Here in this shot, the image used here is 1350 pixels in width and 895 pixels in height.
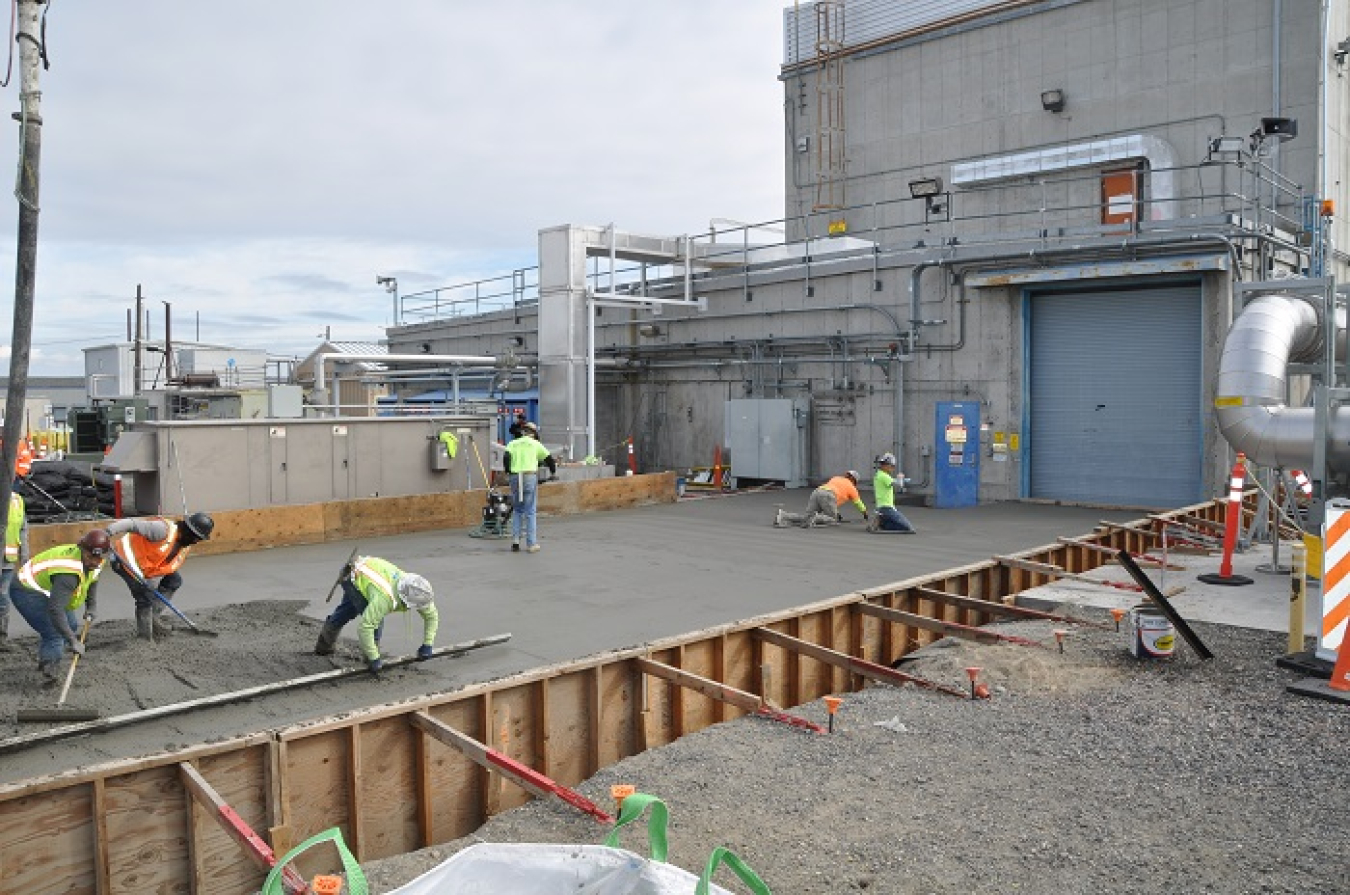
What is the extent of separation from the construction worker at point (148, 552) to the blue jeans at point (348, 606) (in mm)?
1383

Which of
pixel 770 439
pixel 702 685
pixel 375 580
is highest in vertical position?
pixel 770 439

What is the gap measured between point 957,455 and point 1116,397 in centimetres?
312

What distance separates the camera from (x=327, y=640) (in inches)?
343

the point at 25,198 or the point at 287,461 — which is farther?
the point at 287,461

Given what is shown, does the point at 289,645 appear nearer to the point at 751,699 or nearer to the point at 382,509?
the point at 751,699

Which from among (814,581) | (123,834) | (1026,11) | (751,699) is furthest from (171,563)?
Result: (1026,11)

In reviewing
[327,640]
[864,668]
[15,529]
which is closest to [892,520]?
[864,668]

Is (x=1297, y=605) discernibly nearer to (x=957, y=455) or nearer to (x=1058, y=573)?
(x=1058, y=573)

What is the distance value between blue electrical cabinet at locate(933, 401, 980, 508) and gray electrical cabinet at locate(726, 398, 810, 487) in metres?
3.84

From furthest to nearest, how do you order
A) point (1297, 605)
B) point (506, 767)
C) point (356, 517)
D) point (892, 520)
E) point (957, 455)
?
point (957, 455)
point (892, 520)
point (356, 517)
point (1297, 605)
point (506, 767)

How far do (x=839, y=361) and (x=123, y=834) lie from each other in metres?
19.0

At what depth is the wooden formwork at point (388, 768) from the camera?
547cm

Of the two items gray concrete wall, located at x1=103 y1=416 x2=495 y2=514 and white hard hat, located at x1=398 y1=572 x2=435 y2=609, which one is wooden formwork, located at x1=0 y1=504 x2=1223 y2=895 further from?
gray concrete wall, located at x1=103 y1=416 x2=495 y2=514

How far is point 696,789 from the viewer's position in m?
6.25
